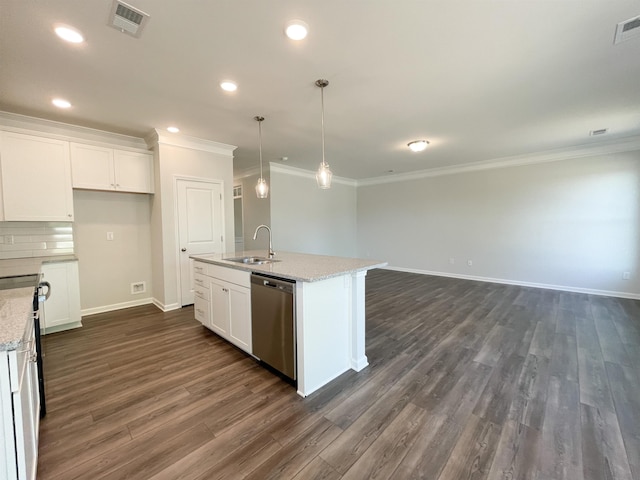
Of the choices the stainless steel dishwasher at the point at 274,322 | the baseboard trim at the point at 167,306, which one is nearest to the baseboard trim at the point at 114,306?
the baseboard trim at the point at 167,306

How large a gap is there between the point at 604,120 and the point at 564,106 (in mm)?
1026

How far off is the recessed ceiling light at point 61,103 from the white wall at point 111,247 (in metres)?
1.18

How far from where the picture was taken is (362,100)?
283 centimetres

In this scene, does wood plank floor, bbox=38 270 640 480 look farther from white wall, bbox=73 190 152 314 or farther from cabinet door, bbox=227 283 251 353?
white wall, bbox=73 190 152 314

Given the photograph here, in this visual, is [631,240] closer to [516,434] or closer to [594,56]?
[594,56]

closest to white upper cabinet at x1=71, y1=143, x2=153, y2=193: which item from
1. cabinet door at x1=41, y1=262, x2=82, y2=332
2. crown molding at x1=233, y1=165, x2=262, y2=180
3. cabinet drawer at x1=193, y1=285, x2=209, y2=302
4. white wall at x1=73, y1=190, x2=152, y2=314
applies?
white wall at x1=73, y1=190, x2=152, y2=314

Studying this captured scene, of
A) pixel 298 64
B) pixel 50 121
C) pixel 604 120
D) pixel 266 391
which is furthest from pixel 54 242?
pixel 604 120

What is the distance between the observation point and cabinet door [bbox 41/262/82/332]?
121 inches

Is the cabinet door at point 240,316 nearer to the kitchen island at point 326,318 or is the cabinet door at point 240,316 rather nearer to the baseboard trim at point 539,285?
the kitchen island at point 326,318

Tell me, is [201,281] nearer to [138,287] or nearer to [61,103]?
[138,287]

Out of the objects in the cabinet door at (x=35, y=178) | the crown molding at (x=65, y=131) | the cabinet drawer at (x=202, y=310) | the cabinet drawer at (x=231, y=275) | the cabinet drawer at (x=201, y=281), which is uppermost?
the crown molding at (x=65, y=131)

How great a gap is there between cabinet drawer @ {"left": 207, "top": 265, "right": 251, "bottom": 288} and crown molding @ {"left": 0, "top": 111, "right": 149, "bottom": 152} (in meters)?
2.43

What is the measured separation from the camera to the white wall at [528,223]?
4441 mm

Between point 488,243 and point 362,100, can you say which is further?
point 488,243
